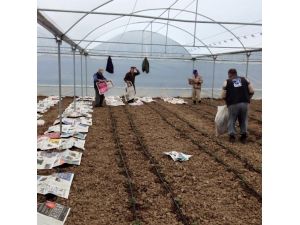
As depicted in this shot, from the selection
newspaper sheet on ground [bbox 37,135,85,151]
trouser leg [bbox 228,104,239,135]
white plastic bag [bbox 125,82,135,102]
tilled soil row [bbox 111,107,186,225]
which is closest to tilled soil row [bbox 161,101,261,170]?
trouser leg [bbox 228,104,239,135]

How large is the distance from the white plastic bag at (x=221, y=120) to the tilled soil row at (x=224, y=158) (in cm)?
33

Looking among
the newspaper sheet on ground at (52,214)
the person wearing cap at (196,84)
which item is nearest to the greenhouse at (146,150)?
the newspaper sheet on ground at (52,214)

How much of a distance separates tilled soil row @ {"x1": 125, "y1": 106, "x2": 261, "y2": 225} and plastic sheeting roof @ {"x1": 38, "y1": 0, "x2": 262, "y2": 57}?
7.77ft

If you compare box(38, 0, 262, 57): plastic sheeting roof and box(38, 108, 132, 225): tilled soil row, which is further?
box(38, 0, 262, 57): plastic sheeting roof

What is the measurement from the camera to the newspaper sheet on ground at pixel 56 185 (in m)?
4.03

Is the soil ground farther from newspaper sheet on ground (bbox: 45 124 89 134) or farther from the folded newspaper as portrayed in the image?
newspaper sheet on ground (bbox: 45 124 89 134)

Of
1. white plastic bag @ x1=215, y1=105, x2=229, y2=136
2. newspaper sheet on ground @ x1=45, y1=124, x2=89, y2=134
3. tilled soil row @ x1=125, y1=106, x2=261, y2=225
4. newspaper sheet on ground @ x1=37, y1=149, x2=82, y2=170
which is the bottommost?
tilled soil row @ x1=125, y1=106, x2=261, y2=225

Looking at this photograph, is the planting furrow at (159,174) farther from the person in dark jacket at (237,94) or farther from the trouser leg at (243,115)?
the trouser leg at (243,115)

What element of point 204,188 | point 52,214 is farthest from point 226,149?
point 52,214

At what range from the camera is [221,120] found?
731cm

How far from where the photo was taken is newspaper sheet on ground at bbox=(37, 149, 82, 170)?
16.9ft

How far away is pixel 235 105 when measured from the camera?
6691mm

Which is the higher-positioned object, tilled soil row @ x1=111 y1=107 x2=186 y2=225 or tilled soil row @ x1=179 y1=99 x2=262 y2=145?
tilled soil row @ x1=179 y1=99 x2=262 y2=145

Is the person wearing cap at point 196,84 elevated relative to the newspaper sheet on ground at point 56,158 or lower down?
elevated
